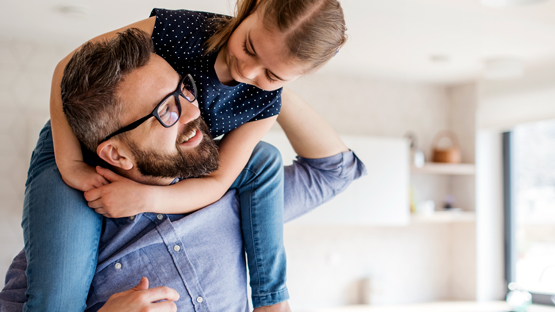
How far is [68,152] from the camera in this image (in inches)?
40.6

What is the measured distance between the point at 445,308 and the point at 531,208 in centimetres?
123

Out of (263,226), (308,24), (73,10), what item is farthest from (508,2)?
(73,10)

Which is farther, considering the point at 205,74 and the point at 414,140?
the point at 414,140

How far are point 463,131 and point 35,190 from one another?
473 centimetres

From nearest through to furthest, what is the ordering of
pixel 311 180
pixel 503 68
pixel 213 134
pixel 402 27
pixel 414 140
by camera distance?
pixel 213 134 < pixel 311 180 < pixel 402 27 < pixel 503 68 < pixel 414 140

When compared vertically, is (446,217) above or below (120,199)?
below

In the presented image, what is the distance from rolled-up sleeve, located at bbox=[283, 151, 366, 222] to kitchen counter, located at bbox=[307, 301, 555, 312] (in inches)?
122

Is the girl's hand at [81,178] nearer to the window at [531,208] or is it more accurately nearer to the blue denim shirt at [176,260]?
the blue denim shirt at [176,260]

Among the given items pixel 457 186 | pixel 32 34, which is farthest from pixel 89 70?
pixel 457 186

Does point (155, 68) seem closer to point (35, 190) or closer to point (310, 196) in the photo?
point (35, 190)

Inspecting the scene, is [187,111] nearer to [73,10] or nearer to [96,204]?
[96,204]

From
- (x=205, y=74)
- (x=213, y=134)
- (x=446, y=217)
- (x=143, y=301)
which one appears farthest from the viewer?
(x=446, y=217)

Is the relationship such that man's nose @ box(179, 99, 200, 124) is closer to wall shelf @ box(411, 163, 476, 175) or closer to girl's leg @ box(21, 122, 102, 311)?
girl's leg @ box(21, 122, 102, 311)

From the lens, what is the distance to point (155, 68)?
1.03 meters
